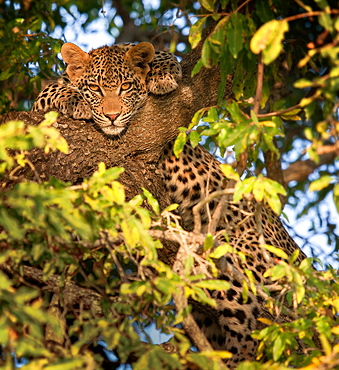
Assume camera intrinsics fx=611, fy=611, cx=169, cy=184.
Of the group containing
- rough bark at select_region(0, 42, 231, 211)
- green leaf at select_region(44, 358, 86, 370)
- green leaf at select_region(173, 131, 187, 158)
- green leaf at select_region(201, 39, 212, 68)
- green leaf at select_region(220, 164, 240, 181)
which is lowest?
rough bark at select_region(0, 42, 231, 211)

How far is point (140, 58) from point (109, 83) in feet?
1.36

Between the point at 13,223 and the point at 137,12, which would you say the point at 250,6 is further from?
the point at 137,12

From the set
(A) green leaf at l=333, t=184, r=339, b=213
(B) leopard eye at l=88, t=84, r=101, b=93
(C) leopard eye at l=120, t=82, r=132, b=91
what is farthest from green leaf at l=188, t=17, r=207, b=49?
(B) leopard eye at l=88, t=84, r=101, b=93

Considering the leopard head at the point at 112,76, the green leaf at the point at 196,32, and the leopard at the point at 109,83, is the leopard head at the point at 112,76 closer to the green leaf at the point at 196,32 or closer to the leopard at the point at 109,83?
the leopard at the point at 109,83

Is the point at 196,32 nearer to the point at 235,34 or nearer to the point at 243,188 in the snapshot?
the point at 235,34

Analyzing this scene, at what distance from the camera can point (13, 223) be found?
8.67 feet

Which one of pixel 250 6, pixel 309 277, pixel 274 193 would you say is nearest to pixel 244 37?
pixel 250 6

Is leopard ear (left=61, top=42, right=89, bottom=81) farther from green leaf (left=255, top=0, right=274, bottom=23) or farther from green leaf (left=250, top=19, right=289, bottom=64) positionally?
green leaf (left=250, top=19, right=289, bottom=64)

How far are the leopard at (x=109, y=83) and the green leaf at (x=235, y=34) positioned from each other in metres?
1.95

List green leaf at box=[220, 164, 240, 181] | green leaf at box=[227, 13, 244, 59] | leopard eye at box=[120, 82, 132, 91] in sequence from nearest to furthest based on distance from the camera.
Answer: green leaf at box=[220, 164, 240, 181], green leaf at box=[227, 13, 244, 59], leopard eye at box=[120, 82, 132, 91]

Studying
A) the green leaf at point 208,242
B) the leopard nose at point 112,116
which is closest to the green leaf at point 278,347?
the green leaf at point 208,242

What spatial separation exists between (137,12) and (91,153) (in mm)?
3484

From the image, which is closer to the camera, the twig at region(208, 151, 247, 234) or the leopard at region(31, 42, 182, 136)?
the twig at region(208, 151, 247, 234)

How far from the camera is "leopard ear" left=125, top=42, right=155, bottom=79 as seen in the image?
6141 mm
